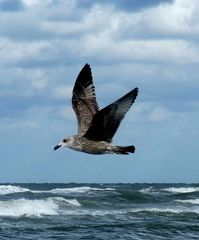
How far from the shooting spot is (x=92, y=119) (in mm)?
11484

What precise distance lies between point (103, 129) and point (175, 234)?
810cm

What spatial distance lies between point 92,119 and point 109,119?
0.36 m

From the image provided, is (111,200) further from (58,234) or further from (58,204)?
(58,234)

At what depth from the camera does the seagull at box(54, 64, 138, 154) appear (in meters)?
11.0

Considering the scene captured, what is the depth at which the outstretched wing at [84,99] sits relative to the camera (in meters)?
12.5

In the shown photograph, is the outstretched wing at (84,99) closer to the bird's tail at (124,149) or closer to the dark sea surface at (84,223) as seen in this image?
the bird's tail at (124,149)

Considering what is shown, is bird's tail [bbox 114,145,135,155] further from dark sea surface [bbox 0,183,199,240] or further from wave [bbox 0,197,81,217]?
wave [bbox 0,197,81,217]

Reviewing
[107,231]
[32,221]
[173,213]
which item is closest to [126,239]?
[107,231]

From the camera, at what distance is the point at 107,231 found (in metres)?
18.9

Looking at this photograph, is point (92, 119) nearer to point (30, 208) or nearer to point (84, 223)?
point (84, 223)

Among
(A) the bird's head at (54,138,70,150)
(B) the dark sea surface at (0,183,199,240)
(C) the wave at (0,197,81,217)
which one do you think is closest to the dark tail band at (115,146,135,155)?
(A) the bird's head at (54,138,70,150)

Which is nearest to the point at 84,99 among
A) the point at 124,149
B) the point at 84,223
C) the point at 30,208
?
the point at 124,149

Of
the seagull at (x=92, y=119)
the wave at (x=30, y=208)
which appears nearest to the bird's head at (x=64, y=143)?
the seagull at (x=92, y=119)

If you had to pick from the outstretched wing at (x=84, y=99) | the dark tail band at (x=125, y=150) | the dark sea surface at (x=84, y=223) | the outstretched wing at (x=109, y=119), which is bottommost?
the dark sea surface at (x=84, y=223)
